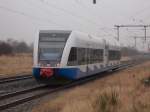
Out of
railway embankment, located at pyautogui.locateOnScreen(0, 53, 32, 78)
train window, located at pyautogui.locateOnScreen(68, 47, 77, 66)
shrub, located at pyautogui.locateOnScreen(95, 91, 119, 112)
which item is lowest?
shrub, located at pyautogui.locateOnScreen(95, 91, 119, 112)

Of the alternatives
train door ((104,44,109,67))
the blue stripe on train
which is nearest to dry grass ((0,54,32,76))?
train door ((104,44,109,67))

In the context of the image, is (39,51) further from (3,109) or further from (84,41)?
(3,109)

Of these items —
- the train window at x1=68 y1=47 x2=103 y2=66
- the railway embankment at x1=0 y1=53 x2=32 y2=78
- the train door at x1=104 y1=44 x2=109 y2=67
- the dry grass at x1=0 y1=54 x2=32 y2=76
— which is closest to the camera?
the train window at x1=68 y1=47 x2=103 y2=66

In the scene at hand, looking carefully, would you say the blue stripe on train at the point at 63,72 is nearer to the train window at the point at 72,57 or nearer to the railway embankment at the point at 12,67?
the train window at the point at 72,57

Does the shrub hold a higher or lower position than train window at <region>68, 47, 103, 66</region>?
lower

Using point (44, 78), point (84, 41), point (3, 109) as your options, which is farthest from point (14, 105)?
point (84, 41)

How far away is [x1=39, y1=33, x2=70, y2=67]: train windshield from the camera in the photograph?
19.0m

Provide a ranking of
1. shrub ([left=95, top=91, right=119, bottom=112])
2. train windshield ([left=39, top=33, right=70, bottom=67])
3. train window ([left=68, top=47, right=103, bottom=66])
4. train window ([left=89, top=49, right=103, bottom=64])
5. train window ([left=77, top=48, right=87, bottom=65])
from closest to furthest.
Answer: shrub ([left=95, top=91, right=119, bottom=112])
train windshield ([left=39, top=33, right=70, bottom=67])
train window ([left=68, top=47, right=103, bottom=66])
train window ([left=77, top=48, right=87, bottom=65])
train window ([left=89, top=49, right=103, bottom=64])

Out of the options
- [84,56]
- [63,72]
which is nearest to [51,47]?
[63,72]

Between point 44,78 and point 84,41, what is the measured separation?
181 inches

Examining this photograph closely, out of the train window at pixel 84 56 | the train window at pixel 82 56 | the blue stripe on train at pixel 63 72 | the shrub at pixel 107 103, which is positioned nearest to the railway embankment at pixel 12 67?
the train window at pixel 84 56

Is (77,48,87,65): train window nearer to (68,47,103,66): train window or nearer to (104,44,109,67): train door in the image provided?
(68,47,103,66): train window

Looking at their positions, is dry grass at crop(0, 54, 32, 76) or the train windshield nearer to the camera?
the train windshield

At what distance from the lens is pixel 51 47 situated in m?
19.3
